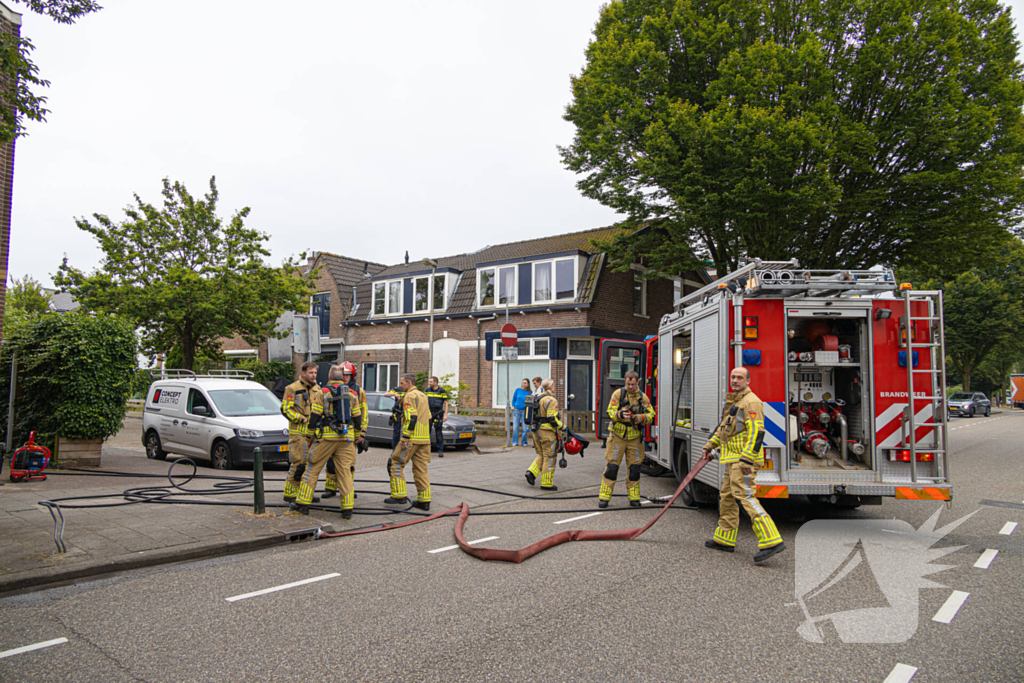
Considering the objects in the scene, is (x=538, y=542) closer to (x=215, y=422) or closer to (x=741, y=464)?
(x=741, y=464)

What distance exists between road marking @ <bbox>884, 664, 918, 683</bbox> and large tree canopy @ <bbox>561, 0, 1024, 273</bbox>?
1318 cm

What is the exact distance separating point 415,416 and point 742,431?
12.9 ft

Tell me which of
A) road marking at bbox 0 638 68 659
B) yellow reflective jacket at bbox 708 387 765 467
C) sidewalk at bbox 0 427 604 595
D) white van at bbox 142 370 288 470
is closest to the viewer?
road marking at bbox 0 638 68 659

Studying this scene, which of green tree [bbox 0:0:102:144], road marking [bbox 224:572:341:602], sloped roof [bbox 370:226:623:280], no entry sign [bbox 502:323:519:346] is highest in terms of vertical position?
sloped roof [bbox 370:226:623:280]

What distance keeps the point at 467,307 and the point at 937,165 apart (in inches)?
610

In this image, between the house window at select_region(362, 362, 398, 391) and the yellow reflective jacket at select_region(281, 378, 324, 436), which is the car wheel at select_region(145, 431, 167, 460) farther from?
the house window at select_region(362, 362, 398, 391)

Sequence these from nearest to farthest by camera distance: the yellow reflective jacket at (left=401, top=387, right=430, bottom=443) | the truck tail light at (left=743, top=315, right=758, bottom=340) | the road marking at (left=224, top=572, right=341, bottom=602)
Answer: the road marking at (left=224, top=572, right=341, bottom=602) < the truck tail light at (left=743, top=315, right=758, bottom=340) < the yellow reflective jacket at (left=401, top=387, right=430, bottom=443)

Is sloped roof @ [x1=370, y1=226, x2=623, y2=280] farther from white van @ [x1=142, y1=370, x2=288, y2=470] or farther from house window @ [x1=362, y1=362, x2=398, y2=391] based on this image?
white van @ [x1=142, y1=370, x2=288, y2=470]

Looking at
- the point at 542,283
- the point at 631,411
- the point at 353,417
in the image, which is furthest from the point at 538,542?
the point at 542,283

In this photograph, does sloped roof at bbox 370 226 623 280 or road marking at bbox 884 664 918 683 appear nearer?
road marking at bbox 884 664 918 683

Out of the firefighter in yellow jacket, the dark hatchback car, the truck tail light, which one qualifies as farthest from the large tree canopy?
the firefighter in yellow jacket

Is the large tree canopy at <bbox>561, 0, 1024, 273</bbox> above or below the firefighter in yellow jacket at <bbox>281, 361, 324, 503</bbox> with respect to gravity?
above

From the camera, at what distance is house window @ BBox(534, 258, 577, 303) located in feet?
73.7

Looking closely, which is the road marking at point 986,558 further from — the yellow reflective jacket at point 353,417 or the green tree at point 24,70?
the green tree at point 24,70
